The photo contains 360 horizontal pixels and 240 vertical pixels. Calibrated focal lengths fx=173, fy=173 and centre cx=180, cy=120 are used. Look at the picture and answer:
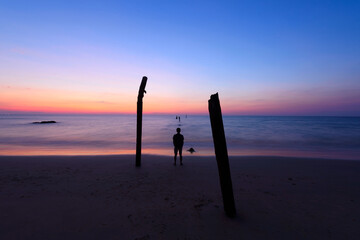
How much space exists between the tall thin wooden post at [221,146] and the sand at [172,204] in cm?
53

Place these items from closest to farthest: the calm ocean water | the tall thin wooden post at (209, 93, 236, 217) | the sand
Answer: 1. the sand
2. the tall thin wooden post at (209, 93, 236, 217)
3. the calm ocean water

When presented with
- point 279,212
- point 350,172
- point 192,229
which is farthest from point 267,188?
point 350,172

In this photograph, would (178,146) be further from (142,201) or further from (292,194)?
(292,194)

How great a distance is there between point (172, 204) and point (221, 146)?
2.22 meters

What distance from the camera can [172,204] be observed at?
4707 mm

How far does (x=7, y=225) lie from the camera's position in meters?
3.78

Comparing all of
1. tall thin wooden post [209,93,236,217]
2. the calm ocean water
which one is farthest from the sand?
the calm ocean water

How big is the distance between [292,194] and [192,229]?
11.9 ft

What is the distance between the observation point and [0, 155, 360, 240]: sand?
365 cm

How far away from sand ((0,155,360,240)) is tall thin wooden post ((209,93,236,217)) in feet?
1.73

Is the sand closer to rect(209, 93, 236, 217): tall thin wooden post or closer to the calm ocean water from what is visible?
rect(209, 93, 236, 217): tall thin wooden post

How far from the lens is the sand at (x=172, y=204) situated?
365 cm

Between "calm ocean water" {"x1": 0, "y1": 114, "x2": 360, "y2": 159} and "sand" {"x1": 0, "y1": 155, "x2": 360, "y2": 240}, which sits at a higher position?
"sand" {"x1": 0, "y1": 155, "x2": 360, "y2": 240}

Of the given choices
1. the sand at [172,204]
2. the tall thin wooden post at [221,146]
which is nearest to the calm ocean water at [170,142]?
the sand at [172,204]
